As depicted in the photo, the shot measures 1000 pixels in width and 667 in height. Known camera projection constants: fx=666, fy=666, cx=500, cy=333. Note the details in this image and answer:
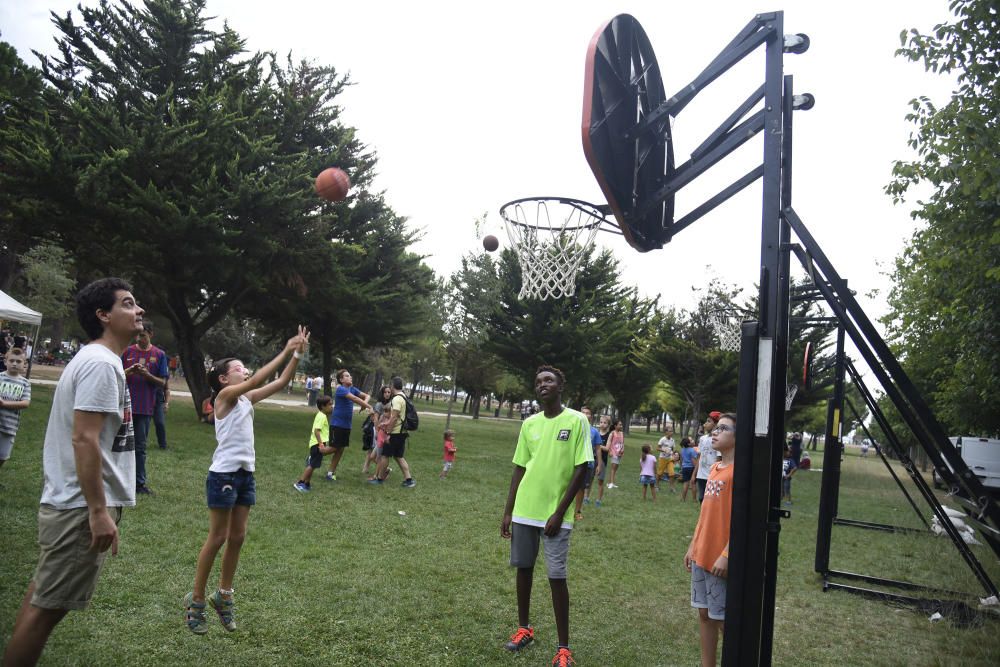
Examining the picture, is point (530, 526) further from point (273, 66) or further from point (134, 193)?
point (273, 66)

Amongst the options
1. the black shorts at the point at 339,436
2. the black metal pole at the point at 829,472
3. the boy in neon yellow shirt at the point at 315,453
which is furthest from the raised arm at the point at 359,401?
the black metal pole at the point at 829,472

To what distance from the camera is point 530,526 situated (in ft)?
16.1

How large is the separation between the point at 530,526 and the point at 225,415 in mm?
2399

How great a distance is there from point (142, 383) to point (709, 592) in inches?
312

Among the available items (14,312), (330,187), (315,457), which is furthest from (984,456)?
(14,312)

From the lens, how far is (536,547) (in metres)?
4.94

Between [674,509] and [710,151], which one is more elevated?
[710,151]

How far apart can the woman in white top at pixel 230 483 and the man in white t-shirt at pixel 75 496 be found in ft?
4.54

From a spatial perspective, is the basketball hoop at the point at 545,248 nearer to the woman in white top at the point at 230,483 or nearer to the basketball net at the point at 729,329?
the woman in white top at the point at 230,483

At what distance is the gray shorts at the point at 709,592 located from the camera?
4.21m

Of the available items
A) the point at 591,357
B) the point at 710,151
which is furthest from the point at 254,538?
the point at 591,357

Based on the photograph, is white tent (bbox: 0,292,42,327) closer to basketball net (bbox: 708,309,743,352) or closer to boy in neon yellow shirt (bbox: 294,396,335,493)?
boy in neon yellow shirt (bbox: 294,396,335,493)

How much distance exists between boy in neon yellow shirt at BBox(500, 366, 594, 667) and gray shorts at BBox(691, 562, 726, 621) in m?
0.89

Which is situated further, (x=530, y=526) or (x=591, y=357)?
(x=591, y=357)
